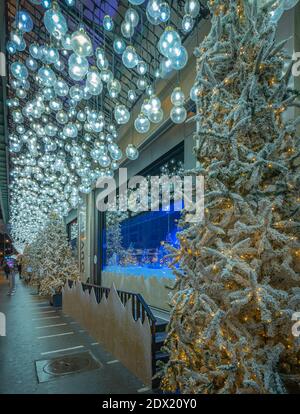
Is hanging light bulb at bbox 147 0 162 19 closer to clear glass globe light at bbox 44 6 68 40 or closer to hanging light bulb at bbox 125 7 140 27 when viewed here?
hanging light bulb at bbox 125 7 140 27

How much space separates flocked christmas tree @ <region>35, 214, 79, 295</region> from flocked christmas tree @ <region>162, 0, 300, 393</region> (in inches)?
384

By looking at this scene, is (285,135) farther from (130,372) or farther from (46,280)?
(46,280)

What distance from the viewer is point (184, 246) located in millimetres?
2979

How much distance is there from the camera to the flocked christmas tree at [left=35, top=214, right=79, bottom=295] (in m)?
12.1

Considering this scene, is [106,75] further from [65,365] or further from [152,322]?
[65,365]

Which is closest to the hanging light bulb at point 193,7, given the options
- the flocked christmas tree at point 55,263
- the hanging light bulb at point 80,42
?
the hanging light bulb at point 80,42

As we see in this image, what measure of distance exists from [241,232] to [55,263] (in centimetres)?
1111

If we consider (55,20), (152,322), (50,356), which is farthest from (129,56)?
(50,356)

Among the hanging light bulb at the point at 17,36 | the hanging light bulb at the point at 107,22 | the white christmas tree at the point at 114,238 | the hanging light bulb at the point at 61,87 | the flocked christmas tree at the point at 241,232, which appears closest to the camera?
the flocked christmas tree at the point at 241,232

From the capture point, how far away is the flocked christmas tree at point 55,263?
12094 mm

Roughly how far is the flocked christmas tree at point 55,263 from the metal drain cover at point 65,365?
6.52 m

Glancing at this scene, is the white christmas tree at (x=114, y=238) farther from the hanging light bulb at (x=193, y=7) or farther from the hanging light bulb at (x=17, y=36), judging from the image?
the hanging light bulb at (x=193, y=7)

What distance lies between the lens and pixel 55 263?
12453 millimetres

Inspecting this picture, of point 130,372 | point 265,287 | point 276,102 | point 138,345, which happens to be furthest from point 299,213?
point 130,372
